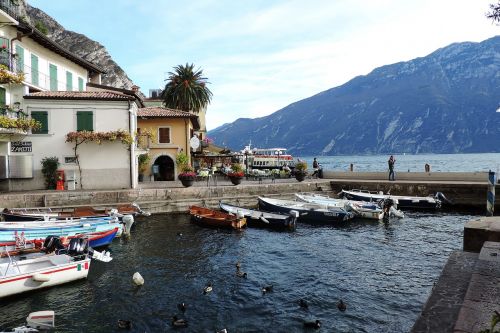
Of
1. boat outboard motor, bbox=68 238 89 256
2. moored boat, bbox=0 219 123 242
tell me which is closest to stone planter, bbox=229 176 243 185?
moored boat, bbox=0 219 123 242

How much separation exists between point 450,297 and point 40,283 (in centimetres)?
1383

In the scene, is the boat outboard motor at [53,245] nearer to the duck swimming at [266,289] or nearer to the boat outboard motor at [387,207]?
the duck swimming at [266,289]

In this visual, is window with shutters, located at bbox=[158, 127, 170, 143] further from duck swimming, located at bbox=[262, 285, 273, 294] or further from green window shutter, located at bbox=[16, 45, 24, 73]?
duck swimming, located at bbox=[262, 285, 273, 294]

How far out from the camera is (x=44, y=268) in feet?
47.8

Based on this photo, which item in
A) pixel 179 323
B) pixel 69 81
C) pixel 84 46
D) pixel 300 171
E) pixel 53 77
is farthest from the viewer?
pixel 84 46

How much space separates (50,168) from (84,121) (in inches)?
177

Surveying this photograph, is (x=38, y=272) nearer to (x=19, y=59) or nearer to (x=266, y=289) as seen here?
(x=266, y=289)

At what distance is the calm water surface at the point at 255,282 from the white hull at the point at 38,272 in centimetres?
35

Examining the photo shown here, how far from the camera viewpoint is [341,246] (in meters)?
21.6

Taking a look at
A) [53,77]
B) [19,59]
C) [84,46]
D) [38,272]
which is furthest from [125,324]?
[84,46]

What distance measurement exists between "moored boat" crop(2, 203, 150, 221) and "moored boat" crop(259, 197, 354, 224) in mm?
9504

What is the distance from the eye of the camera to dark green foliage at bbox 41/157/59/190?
29.8 metres

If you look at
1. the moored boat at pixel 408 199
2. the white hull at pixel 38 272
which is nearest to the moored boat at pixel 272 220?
the moored boat at pixel 408 199

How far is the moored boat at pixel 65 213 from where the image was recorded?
74.9 feet
